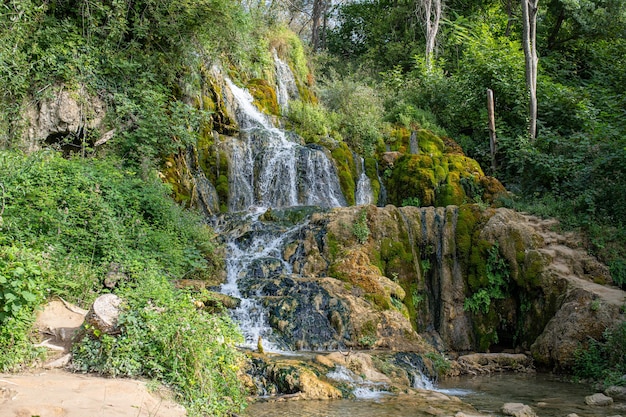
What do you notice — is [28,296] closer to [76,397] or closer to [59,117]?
[76,397]

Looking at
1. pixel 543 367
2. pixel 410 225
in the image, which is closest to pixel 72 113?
pixel 410 225

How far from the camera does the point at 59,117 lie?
471 inches

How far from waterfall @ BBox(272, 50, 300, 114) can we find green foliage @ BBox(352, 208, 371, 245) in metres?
9.45

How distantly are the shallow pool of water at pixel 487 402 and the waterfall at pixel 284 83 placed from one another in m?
14.0

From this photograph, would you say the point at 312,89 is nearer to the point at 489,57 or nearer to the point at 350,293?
the point at 489,57

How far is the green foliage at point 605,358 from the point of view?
9.13 meters

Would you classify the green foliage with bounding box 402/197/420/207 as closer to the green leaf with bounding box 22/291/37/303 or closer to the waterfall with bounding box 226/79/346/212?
the waterfall with bounding box 226/79/346/212

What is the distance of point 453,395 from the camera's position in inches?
328

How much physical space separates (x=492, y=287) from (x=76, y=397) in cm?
975

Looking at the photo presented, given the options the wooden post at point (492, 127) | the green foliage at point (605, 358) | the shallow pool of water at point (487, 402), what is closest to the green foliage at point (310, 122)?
the wooden post at point (492, 127)

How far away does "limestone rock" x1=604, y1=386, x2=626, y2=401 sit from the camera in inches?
329

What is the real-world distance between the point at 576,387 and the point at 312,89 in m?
17.0

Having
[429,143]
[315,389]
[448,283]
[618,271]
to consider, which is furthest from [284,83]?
[315,389]

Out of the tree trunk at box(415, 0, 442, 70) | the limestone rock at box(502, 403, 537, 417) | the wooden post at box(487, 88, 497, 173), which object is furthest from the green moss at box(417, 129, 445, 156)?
the limestone rock at box(502, 403, 537, 417)
